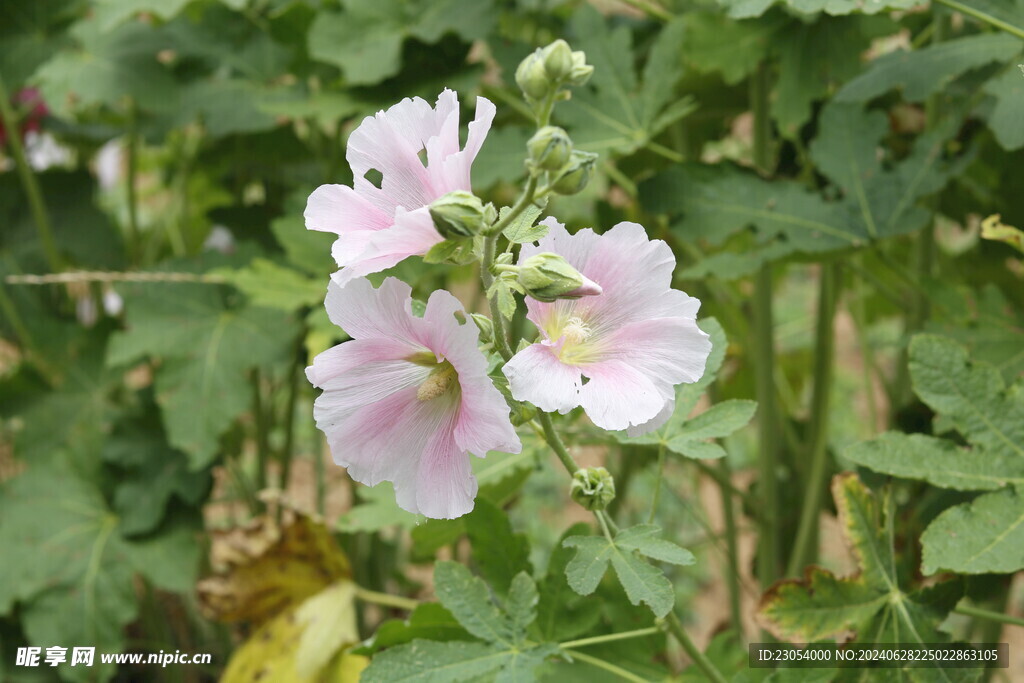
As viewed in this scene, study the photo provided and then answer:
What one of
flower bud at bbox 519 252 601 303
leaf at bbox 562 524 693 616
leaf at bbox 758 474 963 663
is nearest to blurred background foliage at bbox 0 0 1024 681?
leaf at bbox 758 474 963 663

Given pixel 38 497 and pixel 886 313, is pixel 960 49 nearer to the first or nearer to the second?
pixel 886 313

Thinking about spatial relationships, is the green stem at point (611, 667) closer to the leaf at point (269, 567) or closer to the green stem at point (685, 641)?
the green stem at point (685, 641)

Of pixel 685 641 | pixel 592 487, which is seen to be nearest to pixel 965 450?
pixel 685 641

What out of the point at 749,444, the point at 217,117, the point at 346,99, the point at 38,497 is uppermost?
the point at 346,99

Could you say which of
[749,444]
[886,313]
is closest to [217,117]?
[886,313]

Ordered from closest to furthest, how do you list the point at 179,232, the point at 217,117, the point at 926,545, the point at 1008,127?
the point at 926,545, the point at 1008,127, the point at 217,117, the point at 179,232

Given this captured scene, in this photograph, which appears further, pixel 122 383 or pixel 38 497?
pixel 122 383

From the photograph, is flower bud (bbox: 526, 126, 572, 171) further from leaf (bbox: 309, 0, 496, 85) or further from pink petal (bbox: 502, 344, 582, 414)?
leaf (bbox: 309, 0, 496, 85)

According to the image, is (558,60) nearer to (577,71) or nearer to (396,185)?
(577,71)
